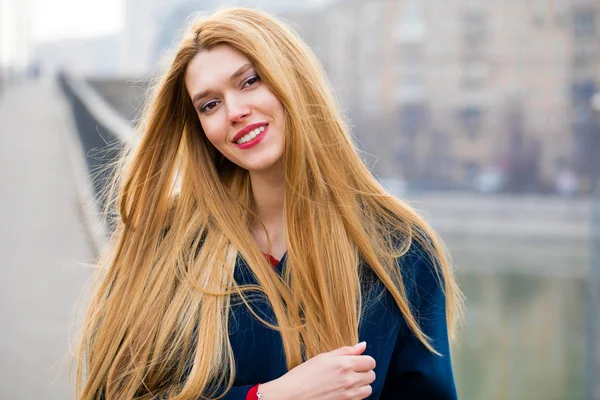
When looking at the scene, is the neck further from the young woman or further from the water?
the water

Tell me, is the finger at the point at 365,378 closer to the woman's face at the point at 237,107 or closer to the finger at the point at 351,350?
the finger at the point at 351,350

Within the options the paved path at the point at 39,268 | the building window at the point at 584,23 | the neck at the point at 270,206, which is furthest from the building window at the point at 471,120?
the neck at the point at 270,206

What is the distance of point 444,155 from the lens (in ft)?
127

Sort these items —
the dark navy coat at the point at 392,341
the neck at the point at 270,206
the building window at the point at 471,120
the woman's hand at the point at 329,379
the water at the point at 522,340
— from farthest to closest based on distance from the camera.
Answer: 1. the building window at the point at 471,120
2. the water at the point at 522,340
3. the neck at the point at 270,206
4. the dark navy coat at the point at 392,341
5. the woman's hand at the point at 329,379

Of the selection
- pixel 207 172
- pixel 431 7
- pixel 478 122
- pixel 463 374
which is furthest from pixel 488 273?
pixel 431 7

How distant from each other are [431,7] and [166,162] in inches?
1724

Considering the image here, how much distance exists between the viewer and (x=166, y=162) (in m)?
1.76

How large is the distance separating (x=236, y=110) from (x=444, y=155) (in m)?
38.1

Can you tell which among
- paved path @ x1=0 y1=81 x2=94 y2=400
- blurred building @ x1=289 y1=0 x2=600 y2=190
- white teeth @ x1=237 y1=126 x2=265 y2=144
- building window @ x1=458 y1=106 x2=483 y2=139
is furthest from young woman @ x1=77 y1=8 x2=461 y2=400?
building window @ x1=458 y1=106 x2=483 y2=139

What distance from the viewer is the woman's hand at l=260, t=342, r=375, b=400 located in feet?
4.83

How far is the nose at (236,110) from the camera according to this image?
1577mm

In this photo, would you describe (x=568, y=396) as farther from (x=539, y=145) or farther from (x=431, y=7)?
(x=431, y=7)

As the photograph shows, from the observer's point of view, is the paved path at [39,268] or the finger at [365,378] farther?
the paved path at [39,268]

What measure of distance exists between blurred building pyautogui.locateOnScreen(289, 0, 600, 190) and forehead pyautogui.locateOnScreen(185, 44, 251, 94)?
114ft
